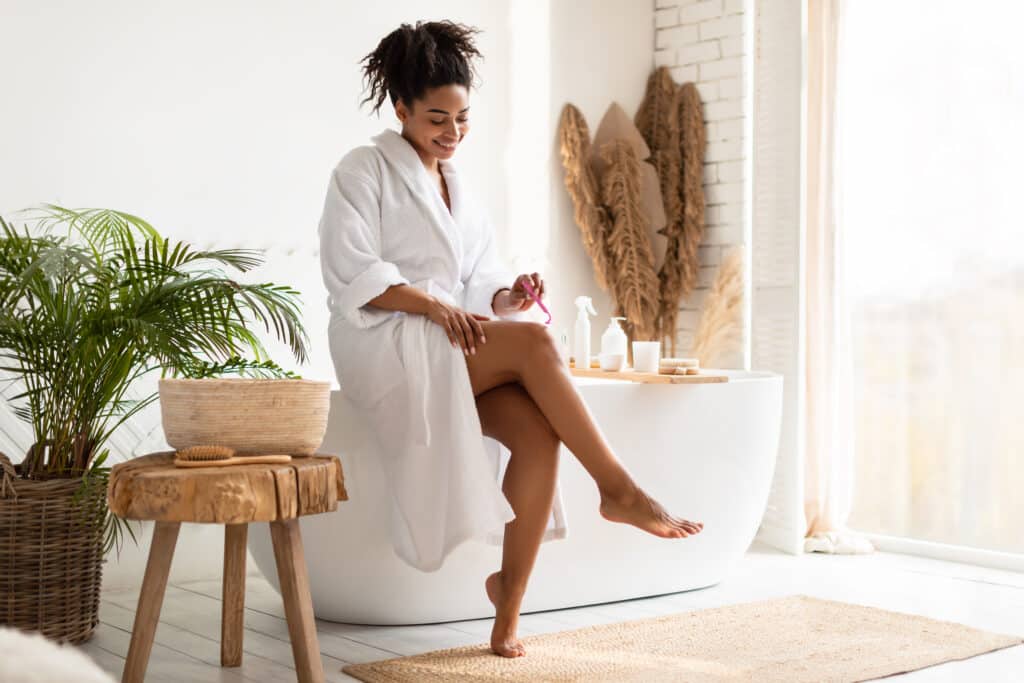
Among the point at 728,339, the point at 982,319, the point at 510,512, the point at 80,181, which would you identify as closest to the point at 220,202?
the point at 80,181

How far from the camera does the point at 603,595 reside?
3.44 metres

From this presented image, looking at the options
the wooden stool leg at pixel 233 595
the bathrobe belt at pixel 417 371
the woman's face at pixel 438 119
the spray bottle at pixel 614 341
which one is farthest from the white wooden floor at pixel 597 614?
the woman's face at pixel 438 119

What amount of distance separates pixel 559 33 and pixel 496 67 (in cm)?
37

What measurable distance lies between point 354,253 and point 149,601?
2.95 feet

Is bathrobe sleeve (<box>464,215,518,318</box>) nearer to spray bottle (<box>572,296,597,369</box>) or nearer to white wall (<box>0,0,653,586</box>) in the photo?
spray bottle (<box>572,296,597,369</box>)

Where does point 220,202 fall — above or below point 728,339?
above

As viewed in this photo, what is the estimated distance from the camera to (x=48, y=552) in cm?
288

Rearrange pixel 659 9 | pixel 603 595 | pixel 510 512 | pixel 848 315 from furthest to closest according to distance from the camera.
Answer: pixel 659 9
pixel 848 315
pixel 603 595
pixel 510 512

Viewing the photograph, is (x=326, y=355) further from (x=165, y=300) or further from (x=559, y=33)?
(x=559, y=33)

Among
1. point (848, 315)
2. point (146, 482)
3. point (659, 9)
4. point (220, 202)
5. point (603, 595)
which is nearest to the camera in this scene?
point (146, 482)

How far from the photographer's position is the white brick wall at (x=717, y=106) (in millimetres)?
4785

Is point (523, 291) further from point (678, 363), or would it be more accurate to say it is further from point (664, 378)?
point (678, 363)

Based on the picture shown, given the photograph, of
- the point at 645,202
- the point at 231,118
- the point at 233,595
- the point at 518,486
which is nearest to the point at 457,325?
the point at 518,486

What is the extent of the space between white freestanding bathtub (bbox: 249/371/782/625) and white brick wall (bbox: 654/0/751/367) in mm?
1146
